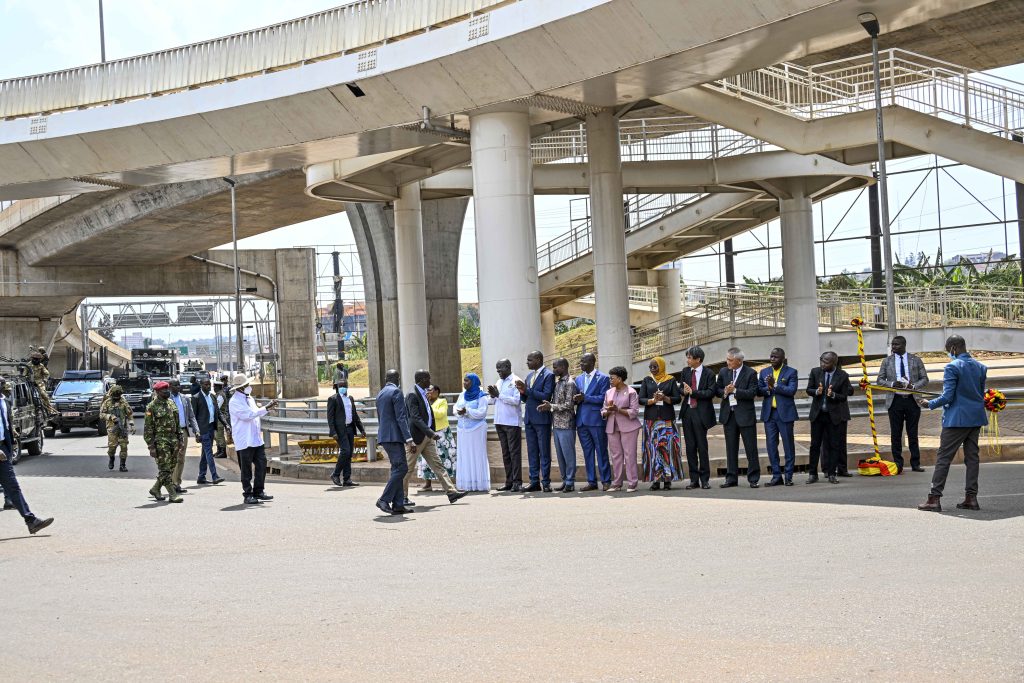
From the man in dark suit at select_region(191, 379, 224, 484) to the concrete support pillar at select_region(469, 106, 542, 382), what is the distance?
4.70 meters

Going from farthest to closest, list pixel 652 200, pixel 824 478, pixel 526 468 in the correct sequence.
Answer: pixel 652 200 → pixel 526 468 → pixel 824 478

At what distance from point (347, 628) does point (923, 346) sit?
2636 cm

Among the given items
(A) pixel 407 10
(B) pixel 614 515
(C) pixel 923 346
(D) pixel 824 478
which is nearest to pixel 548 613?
(B) pixel 614 515

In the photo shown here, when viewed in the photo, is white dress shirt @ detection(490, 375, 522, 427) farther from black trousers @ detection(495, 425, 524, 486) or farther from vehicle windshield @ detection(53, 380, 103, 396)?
vehicle windshield @ detection(53, 380, 103, 396)

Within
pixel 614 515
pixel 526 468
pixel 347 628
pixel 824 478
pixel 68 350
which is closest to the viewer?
pixel 347 628

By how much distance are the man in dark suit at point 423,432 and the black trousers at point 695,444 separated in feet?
9.44

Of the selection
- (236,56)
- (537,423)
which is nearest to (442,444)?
(537,423)

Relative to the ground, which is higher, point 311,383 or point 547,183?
point 547,183

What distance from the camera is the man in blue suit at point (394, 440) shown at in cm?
1295

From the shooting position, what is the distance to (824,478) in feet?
47.8

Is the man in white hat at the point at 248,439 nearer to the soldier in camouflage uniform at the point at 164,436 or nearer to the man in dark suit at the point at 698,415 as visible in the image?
the soldier in camouflage uniform at the point at 164,436

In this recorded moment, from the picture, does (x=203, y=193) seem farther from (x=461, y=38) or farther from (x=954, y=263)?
(x=954, y=263)

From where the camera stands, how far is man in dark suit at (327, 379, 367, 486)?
16.4m

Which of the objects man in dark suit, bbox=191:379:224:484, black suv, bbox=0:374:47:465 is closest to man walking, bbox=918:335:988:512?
man in dark suit, bbox=191:379:224:484
